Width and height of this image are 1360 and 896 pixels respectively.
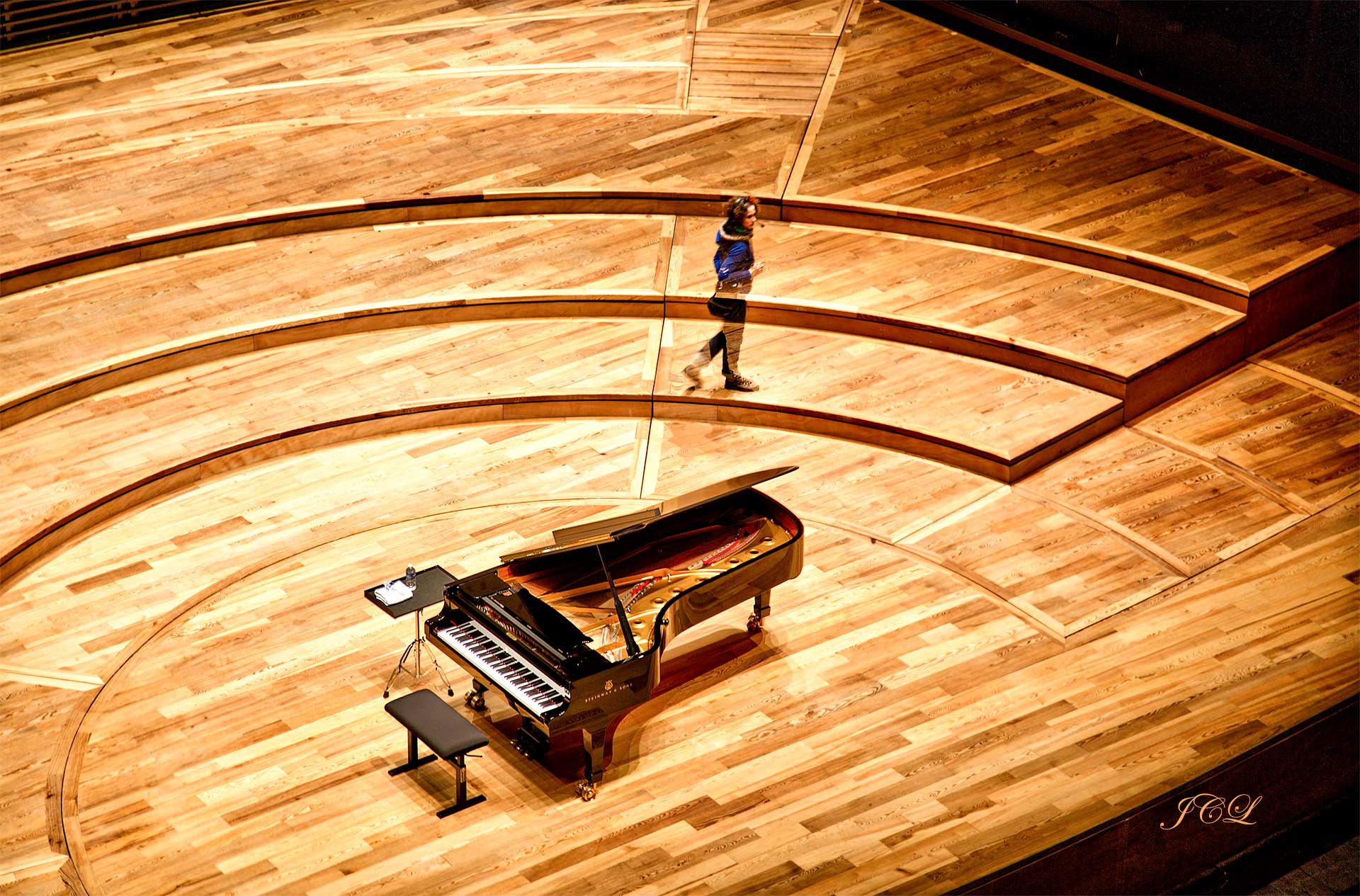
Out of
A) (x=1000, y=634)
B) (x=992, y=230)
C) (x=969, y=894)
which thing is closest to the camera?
(x=969, y=894)

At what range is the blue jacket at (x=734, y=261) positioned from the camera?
18.1ft

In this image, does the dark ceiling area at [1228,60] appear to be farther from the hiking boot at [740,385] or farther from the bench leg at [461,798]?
the bench leg at [461,798]

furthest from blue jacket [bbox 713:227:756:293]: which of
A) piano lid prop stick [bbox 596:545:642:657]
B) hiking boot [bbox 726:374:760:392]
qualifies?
piano lid prop stick [bbox 596:545:642:657]

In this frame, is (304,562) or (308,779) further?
(304,562)

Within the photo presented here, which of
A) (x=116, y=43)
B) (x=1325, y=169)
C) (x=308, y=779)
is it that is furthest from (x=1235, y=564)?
(x=116, y=43)

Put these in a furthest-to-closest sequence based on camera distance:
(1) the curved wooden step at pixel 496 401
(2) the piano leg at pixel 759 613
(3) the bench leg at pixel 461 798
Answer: (1) the curved wooden step at pixel 496 401, (2) the piano leg at pixel 759 613, (3) the bench leg at pixel 461 798

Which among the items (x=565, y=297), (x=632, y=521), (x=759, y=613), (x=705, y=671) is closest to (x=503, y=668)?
(x=632, y=521)

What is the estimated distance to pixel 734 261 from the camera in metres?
5.52

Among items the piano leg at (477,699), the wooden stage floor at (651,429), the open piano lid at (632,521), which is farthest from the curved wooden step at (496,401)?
the piano leg at (477,699)

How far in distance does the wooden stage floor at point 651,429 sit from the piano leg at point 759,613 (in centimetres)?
4

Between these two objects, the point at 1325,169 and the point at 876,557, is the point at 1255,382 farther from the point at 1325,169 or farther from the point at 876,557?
the point at 876,557

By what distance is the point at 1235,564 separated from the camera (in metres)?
5.04

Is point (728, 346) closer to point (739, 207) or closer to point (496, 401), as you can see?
point (739, 207)

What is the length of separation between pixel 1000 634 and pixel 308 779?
6.39ft
